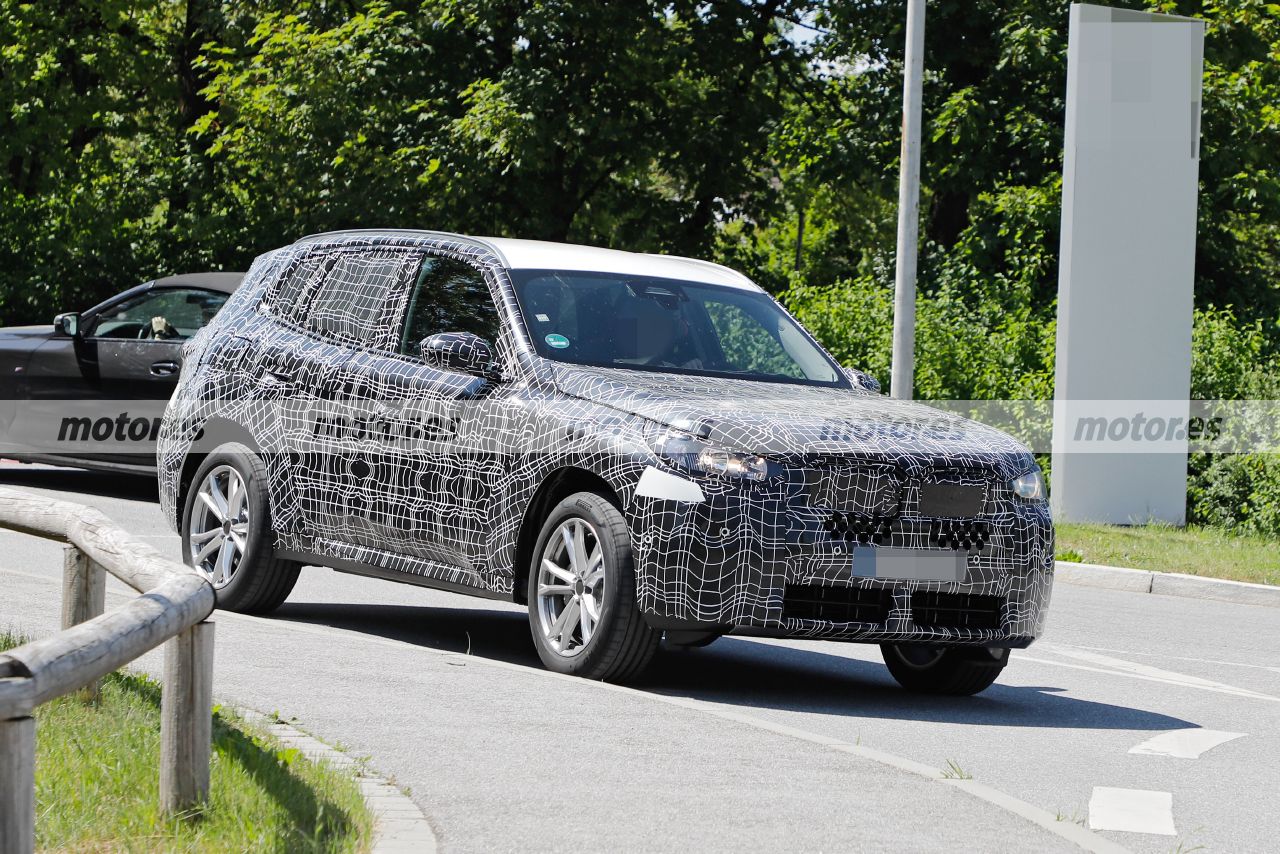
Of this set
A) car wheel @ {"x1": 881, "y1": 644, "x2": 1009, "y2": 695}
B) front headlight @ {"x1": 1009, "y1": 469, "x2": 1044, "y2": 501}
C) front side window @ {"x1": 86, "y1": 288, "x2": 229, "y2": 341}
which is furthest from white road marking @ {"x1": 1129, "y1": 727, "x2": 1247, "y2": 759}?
front side window @ {"x1": 86, "y1": 288, "x2": 229, "y2": 341}

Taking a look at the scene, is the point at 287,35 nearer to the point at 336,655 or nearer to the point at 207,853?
the point at 336,655

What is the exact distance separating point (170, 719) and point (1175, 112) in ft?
48.0

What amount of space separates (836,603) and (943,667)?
1165 mm

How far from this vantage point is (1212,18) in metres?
27.0

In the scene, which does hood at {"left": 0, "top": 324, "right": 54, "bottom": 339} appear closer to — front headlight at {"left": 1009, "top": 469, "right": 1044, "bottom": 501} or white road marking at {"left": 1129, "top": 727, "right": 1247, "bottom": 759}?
front headlight at {"left": 1009, "top": 469, "right": 1044, "bottom": 501}

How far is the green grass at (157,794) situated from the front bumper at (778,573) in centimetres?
191

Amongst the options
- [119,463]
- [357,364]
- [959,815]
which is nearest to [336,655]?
[357,364]

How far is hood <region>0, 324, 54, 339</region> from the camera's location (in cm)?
1603

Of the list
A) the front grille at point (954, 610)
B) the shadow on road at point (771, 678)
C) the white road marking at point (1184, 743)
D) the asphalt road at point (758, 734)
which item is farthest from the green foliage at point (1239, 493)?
the front grille at point (954, 610)

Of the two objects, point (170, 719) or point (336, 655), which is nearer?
point (170, 719)

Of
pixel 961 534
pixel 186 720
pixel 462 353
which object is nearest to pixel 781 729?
pixel 961 534

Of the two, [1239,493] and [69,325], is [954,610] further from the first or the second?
[1239,493]

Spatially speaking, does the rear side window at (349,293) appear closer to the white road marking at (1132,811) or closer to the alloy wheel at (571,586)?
the alloy wheel at (571,586)

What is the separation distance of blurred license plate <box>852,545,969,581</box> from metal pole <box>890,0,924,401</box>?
34.4 ft
